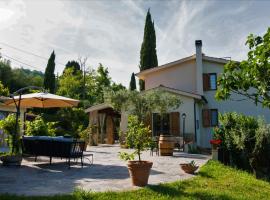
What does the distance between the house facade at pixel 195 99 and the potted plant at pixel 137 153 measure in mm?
11677

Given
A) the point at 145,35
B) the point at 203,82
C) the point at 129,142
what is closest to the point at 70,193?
the point at 129,142

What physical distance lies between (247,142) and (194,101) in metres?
7.82

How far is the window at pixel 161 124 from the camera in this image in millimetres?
19375

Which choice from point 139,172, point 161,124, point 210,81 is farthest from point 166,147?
point 210,81

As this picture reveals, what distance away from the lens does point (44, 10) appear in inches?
448

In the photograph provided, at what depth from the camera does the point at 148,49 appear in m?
30.8

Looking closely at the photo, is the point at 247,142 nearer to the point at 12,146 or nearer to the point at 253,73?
the point at 12,146

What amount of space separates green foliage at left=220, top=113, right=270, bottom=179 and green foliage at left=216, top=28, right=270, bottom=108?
7896mm

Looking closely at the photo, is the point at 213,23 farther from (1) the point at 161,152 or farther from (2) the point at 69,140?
(2) the point at 69,140

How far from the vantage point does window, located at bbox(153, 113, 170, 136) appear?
1938cm

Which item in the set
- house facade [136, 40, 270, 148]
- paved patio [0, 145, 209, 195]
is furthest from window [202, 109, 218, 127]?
paved patio [0, 145, 209, 195]

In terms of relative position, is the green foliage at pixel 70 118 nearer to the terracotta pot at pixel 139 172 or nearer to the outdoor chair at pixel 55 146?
the outdoor chair at pixel 55 146

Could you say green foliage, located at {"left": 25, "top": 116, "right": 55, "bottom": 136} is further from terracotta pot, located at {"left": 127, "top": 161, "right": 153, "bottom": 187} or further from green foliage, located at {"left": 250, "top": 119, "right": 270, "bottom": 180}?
green foliage, located at {"left": 250, "top": 119, "right": 270, "bottom": 180}

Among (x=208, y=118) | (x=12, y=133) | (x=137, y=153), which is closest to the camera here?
(x=137, y=153)
